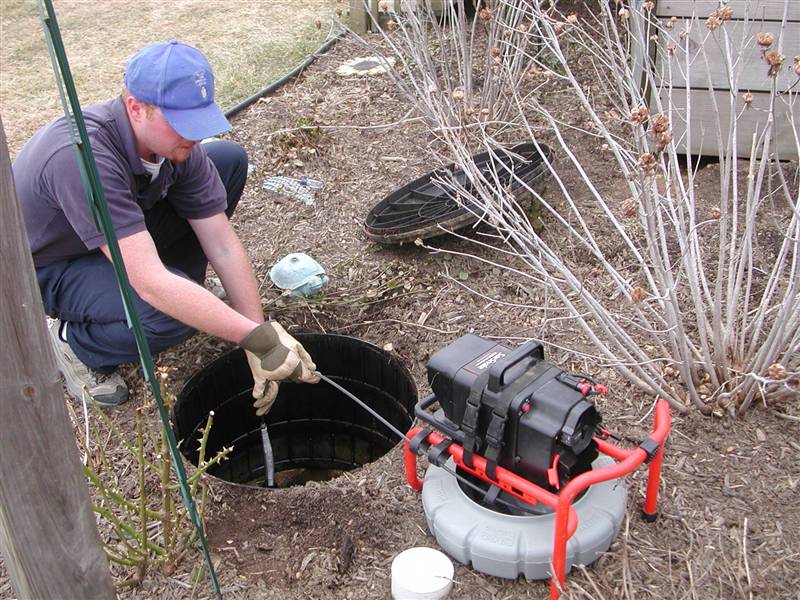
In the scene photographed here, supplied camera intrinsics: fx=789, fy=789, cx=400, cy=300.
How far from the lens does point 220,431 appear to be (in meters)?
3.20

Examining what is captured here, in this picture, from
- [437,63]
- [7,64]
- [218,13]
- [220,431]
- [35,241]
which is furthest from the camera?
[218,13]

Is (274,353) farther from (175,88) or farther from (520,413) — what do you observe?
(520,413)

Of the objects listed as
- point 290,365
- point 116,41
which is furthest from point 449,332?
point 116,41

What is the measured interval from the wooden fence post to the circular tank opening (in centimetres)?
114

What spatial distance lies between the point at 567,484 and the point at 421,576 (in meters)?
0.45

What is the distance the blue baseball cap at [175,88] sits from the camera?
233cm

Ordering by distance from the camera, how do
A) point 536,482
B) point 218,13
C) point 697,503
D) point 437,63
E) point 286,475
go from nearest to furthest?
point 536,482, point 697,503, point 286,475, point 437,63, point 218,13

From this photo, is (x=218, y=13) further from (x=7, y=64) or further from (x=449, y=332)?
(x=449, y=332)

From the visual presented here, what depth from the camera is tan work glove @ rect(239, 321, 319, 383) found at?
97.3 inches

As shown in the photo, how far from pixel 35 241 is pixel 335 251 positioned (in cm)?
122

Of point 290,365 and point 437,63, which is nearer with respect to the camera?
point 290,365

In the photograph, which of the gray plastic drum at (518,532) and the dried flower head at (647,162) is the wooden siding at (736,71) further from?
the gray plastic drum at (518,532)

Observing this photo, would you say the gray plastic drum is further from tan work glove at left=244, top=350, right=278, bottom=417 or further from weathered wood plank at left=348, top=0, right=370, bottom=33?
weathered wood plank at left=348, top=0, right=370, bottom=33

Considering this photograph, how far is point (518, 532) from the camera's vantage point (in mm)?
1888
